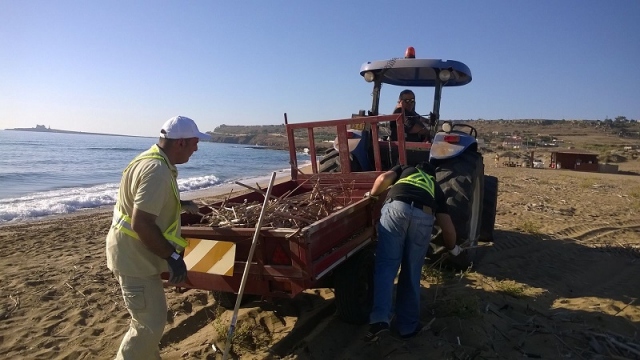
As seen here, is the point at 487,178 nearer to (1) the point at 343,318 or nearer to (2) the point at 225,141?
(1) the point at 343,318

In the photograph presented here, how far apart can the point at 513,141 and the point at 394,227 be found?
41.4m

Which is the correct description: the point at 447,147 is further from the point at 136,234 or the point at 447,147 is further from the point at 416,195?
the point at 136,234

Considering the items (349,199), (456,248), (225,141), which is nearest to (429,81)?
(349,199)

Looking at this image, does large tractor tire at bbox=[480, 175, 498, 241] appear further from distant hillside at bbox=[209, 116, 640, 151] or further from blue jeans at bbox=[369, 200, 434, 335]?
distant hillside at bbox=[209, 116, 640, 151]

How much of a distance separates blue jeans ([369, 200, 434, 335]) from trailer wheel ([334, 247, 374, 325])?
0.19m

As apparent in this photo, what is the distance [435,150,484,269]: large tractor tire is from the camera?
477cm

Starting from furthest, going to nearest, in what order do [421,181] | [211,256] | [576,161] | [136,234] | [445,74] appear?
[576,161] → [445,74] → [421,181] → [211,256] → [136,234]

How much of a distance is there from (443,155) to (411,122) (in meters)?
1.19

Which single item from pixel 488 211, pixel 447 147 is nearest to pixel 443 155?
pixel 447 147

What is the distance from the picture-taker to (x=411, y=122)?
6.21 m

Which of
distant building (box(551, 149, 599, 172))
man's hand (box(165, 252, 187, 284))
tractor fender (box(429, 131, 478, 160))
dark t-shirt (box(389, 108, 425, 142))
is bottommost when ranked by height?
distant building (box(551, 149, 599, 172))

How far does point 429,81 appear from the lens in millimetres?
7711

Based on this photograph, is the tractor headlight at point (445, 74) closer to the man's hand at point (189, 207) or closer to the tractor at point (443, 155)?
the tractor at point (443, 155)

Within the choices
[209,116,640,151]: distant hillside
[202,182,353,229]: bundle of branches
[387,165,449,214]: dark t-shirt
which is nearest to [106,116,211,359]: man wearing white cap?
[202,182,353,229]: bundle of branches
